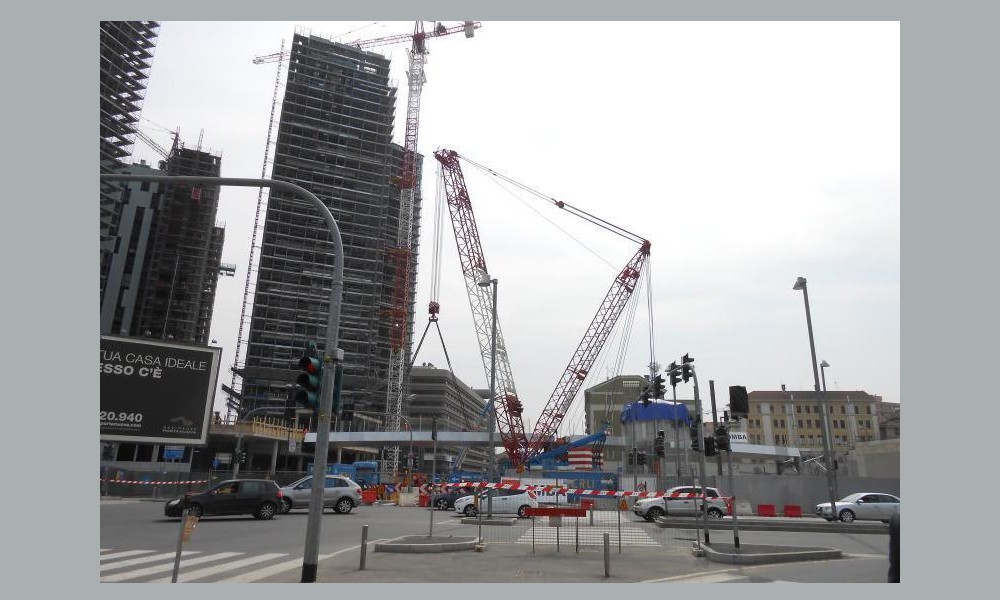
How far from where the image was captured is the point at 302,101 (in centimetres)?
9031

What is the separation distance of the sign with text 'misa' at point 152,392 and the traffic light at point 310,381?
551 cm

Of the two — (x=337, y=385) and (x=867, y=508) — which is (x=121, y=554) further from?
(x=867, y=508)

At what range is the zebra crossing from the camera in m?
10.7

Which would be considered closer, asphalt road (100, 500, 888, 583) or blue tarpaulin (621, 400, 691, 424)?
asphalt road (100, 500, 888, 583)

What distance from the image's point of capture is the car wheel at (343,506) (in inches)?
1041

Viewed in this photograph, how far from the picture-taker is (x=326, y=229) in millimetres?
88312

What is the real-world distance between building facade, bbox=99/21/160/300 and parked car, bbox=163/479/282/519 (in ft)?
156

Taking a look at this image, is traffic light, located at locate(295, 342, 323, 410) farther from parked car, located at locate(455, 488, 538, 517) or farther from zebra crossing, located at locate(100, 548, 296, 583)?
parked car, located at locate(455, 488, 538, 517)

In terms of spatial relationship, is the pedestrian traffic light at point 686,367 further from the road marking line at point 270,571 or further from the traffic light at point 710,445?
the road marking line at point 270,571

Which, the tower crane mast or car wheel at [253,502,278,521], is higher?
the tower crane mast

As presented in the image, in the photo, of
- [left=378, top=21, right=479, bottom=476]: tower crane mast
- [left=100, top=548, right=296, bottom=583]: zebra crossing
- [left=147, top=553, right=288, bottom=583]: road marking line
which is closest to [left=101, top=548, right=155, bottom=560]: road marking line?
[left=100, top=548, right=296, bottom=583]: zebra crossing

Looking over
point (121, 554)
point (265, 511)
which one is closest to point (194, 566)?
point (121, 554)

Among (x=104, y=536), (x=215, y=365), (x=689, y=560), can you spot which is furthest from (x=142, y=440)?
(x=689, y=560)

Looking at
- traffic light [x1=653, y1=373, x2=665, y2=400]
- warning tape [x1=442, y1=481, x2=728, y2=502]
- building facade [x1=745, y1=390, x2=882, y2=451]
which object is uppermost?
building facade [x1=745, y1=390, x2=882, y2=451]
